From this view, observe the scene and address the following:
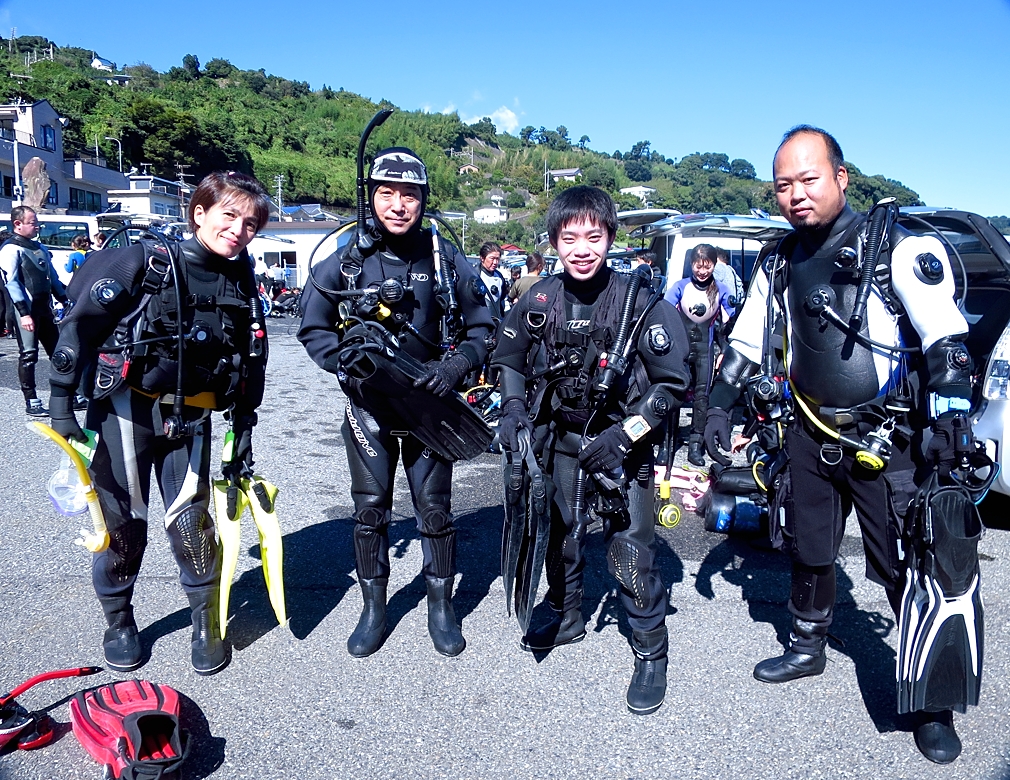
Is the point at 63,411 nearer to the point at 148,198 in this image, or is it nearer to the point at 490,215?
the point at 148,198

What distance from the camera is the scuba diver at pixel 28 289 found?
299 inches

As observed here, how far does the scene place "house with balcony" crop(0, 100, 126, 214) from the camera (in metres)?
40.2

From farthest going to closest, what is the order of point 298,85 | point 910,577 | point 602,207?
point 298,85 → point 602,207 → point 910,577

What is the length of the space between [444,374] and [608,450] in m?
0.78

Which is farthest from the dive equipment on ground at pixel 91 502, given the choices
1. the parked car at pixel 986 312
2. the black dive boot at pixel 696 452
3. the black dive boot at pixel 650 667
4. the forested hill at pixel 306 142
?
the forested hill at pixel 306 142

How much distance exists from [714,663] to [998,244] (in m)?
3.49

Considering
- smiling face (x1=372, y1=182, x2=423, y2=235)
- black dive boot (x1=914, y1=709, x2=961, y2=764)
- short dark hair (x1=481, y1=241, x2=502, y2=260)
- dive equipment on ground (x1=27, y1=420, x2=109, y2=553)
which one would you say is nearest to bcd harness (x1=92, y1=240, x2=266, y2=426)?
dive equipment on ground (x1=27, y1=420, x2=109, y2=553)

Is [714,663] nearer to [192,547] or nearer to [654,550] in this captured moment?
[654,550]

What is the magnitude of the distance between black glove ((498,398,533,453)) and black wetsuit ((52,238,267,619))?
1174 mm

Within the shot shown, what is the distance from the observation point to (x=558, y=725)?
2.78 m

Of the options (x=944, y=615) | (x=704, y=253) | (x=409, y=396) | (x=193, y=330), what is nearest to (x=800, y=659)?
(x=944, y=615)

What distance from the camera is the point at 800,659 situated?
310cm

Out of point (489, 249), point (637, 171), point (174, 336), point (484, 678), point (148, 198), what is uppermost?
point (637, 171)

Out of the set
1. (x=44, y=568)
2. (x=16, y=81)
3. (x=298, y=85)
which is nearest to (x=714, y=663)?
(x=44, y=568)
